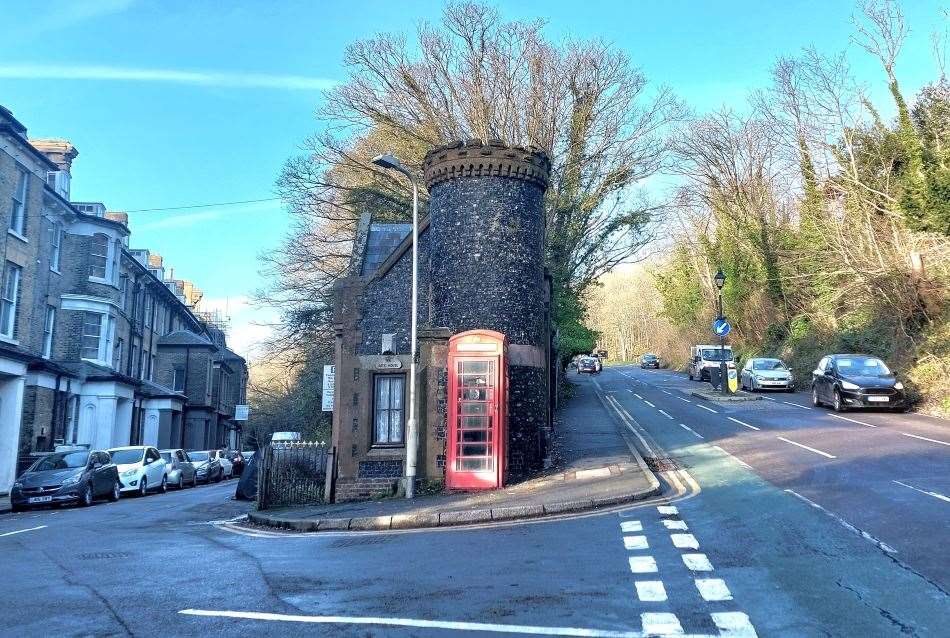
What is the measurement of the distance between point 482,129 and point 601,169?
5724mm

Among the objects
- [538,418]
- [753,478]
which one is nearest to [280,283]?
[538,418]

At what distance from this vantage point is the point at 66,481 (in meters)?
19.5

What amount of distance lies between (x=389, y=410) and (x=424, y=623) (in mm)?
10360

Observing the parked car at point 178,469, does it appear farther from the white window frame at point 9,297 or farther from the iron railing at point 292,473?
the iron railing at point 292,473

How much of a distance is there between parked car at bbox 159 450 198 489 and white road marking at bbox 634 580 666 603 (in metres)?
24.0

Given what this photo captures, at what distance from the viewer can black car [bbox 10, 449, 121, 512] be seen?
62.5 feet

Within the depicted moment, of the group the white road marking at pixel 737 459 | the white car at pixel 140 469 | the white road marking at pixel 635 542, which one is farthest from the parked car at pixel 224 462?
the white road marking at pixel 635 542

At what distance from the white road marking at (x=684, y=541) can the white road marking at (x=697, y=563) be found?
18.9 inches

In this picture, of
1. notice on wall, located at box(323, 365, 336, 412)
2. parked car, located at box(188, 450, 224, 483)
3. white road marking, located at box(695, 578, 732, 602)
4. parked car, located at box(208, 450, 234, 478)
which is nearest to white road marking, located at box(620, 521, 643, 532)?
white road marking, located at box(695, 578, 732, 602)

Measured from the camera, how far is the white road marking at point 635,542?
8.59m

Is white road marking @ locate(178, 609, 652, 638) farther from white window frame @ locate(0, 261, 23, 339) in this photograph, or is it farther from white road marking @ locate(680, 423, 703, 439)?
white window frame @ locate(0, 261, 23, 339)

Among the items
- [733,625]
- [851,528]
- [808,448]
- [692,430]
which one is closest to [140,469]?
[692,430]

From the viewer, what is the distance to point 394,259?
59.8 feet

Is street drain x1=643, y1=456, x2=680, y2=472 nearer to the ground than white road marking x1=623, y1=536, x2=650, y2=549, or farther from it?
farther from it
